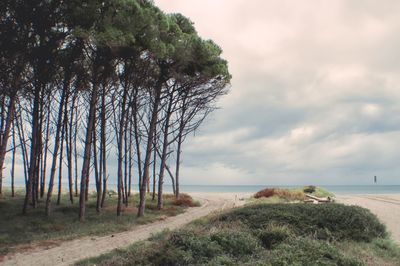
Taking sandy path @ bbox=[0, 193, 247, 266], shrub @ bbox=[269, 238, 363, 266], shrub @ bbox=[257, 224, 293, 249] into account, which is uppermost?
shrub @ bbox=[257, 224, 293, 249]

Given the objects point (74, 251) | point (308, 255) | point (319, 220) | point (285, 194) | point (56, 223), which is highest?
point (285, 194)

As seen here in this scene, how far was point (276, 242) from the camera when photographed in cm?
1230

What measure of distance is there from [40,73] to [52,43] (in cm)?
161

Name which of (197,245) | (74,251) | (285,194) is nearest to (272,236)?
(197,245)

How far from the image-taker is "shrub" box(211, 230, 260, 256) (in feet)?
36.2

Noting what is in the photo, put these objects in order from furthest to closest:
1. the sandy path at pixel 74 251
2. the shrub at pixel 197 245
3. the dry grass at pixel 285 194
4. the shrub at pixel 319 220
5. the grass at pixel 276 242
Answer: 1. the dry grass at pixel 285 194
2. the shrub at pixel 319 220
3. the sandy path at pixel 74 251
4. the shrub at pixel 197 245
5. the grass at pixel 276 242

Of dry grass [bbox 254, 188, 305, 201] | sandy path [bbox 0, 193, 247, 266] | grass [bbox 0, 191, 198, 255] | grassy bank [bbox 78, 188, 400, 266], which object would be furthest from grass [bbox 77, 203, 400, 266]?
dry grass [bbox 254, 188, 305, 201]

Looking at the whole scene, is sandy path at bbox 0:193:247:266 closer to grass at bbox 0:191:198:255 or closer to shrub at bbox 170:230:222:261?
grass at bbox 0:191:198:255

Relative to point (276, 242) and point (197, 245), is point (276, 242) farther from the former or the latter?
point (197, 245)

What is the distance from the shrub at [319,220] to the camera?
14.9m

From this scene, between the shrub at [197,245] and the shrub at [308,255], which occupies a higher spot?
the shrub at [197,245]

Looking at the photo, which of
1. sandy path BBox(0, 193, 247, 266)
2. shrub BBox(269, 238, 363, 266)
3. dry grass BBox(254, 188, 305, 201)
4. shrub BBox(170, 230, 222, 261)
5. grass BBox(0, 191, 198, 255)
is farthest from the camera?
dry grass BBox(254, 188, 305, 201)

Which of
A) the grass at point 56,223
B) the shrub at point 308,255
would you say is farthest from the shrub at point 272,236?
the grass at point 56,223

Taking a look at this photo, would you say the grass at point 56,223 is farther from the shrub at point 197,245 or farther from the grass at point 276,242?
the shrub at point 197,245
